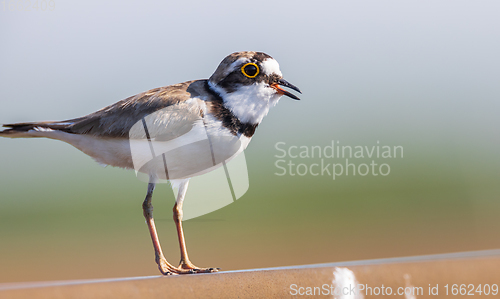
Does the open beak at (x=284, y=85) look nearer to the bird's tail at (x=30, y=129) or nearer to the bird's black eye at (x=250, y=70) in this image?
the bird's black eye at (x=250, y=70)

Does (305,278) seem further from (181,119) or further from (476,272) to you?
(181,119)

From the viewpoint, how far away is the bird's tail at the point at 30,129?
11.1 feet

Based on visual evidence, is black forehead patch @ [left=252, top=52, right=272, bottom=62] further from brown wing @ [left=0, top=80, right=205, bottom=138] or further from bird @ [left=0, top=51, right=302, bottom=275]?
brown wing @ [left=0, top=80, right=205, bottom=138]

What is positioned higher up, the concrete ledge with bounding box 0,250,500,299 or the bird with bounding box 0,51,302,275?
the bird with bounding box 0,51,302,275

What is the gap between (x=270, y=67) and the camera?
3307 millimetres

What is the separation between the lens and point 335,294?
2.55 metres

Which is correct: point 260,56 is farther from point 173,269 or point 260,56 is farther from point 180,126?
point 173,269

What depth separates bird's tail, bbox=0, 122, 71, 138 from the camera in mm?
3375

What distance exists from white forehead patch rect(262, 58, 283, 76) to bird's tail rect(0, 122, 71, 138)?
1580 millimetres

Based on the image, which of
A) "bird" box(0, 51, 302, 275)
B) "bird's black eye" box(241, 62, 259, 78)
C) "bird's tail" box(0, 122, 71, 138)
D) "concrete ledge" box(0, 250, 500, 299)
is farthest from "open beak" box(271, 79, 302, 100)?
"bird's tail" box(0, 122, 71, 138)

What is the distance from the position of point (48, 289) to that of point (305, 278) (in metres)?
1.37

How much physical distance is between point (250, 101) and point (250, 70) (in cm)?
23

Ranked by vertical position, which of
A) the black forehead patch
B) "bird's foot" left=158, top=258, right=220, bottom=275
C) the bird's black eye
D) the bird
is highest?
the black forehead patch

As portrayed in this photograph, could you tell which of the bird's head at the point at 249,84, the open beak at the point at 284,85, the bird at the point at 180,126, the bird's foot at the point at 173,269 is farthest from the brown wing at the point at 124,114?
the bird's foot at the point at 173,269
